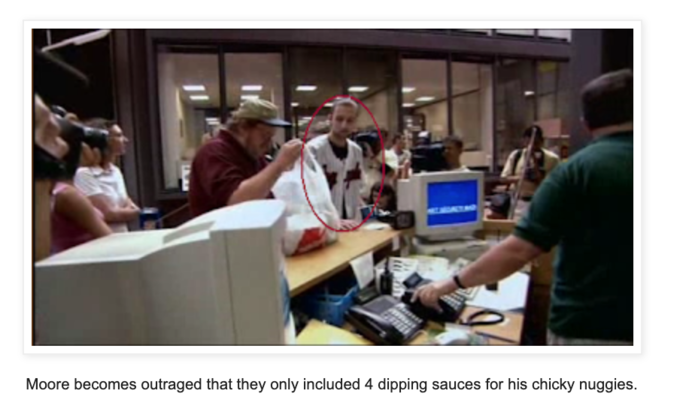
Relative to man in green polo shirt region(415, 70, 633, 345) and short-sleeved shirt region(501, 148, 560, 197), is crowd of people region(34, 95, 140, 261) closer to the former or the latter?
man in green polo shirt region(415, 70, 633, 345)

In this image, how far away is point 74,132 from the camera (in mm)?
804

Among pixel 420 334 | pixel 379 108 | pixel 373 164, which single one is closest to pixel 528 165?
pixel 373 164

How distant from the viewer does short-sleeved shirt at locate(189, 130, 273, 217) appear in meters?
1.37

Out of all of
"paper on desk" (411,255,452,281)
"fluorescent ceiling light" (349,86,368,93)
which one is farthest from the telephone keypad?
"fluorescent ceiling light" (349,86,368,93)

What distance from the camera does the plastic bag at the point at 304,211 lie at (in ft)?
4.56

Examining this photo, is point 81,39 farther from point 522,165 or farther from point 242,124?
point 522,165

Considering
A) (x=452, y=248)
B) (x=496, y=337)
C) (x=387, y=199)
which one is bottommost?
(x=496, y=337)

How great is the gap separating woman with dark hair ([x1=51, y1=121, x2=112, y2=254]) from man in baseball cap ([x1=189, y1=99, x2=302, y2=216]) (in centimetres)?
43

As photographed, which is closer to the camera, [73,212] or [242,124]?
[73,212]

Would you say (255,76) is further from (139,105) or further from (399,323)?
(399,323)

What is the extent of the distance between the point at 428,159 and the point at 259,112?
0.85 metres
